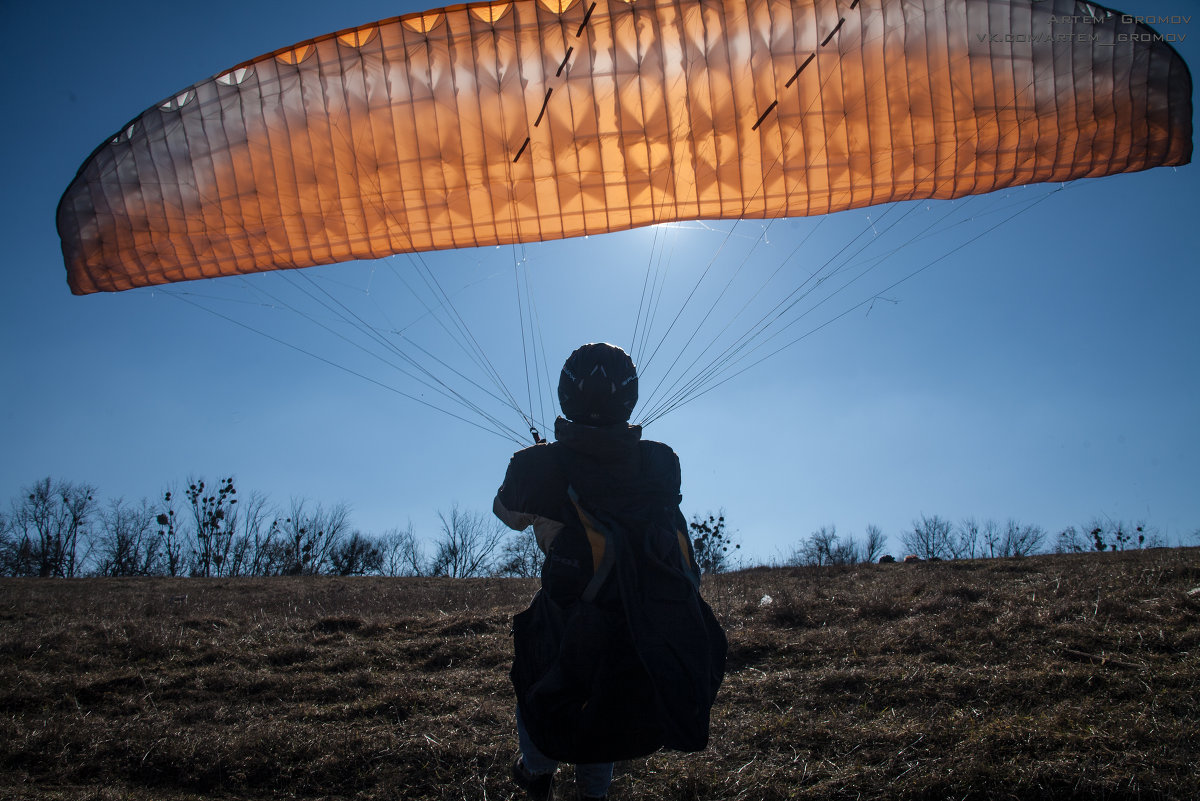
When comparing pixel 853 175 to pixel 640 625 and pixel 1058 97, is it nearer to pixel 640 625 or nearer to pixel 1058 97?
pixel 1058 97

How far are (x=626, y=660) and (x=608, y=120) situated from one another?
4.61 meters

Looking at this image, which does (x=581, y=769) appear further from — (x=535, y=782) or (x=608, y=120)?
(x=608, y=120)

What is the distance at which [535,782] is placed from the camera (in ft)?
8.19

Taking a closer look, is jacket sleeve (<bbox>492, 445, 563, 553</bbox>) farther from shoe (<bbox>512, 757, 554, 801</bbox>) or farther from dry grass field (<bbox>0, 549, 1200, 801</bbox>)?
dry grass field (<bbox>0, 549, 1200, 801</bbox>)

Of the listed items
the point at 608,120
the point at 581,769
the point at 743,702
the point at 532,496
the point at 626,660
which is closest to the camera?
the point at 626,660

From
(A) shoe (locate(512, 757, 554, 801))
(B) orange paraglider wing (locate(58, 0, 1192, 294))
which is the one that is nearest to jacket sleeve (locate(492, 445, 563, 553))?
(A) shoe (locate(512, 757, 554, 801))

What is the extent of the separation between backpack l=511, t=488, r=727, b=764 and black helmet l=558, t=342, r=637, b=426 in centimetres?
41

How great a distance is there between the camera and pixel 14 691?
4758 mm

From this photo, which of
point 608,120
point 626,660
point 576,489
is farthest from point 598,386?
point 608,120

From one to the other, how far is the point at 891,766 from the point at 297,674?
14.0 ft

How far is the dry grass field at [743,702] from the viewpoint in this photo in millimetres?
3182

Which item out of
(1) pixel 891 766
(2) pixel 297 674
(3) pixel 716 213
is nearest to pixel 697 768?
(1) pixel 891 766

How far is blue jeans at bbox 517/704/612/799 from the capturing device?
238cm

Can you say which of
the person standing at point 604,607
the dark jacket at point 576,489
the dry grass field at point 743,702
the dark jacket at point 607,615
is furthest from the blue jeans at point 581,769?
the dry grass field at point 743,702
